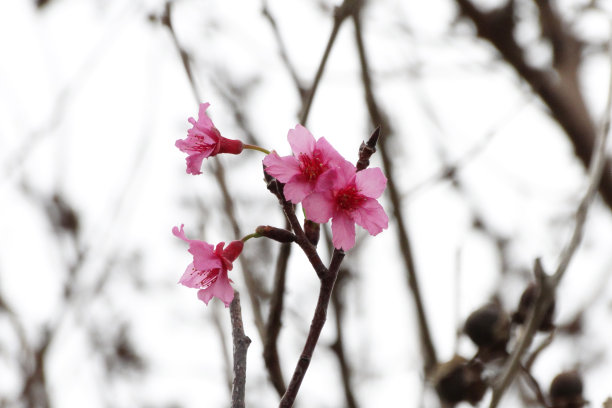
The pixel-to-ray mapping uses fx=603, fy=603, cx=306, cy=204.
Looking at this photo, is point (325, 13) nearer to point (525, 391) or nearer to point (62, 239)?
point (62, 239)

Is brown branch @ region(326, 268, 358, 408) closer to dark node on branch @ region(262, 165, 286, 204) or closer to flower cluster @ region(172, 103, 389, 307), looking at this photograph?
flower cluster @ region(172, 103, 389, 307)

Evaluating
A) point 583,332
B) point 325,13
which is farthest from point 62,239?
point 583,332

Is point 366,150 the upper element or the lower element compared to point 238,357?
upper

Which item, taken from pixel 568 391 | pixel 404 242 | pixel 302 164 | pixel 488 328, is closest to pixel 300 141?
pixel 302 164

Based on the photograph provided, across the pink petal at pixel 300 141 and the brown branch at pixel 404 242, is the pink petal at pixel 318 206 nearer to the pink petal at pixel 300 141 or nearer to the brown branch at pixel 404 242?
the pink petal at pixel 300 141

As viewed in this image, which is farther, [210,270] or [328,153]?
[210,270]

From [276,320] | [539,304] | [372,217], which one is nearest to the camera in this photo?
[372,217]

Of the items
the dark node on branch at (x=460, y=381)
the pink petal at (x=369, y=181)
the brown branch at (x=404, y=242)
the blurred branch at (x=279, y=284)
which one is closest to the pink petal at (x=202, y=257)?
the pink petal at (x=369, y=181)

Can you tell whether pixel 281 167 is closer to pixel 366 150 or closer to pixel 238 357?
pixel 366 150
